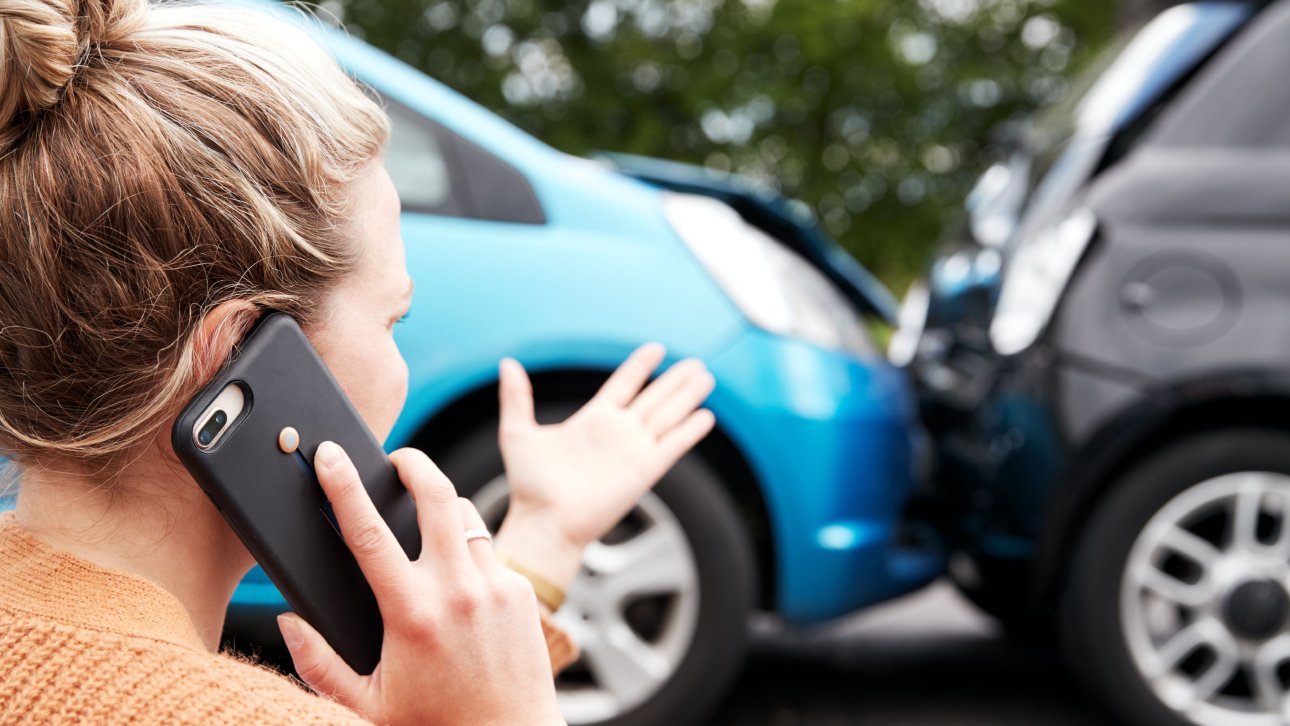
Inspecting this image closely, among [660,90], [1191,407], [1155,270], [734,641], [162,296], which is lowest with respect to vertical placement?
[660,90]

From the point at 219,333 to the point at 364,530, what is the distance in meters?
0.18

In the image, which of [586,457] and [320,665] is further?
[586,457]

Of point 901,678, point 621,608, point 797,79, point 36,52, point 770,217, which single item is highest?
→ point 36,52

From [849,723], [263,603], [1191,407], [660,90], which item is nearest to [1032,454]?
[1191,407]

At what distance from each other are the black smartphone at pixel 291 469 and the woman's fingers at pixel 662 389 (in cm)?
52

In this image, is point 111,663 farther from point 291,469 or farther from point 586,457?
point 586,457

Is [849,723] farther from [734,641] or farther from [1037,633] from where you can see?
[1037,633]

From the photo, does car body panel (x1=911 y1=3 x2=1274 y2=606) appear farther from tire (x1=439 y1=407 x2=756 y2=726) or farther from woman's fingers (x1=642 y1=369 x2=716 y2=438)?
woman's fingers (x1=642 y1=369 x2=716 y2=438)

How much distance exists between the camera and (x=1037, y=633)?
3.35 m

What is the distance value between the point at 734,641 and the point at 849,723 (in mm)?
503

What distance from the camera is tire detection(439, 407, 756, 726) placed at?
2.48 meters

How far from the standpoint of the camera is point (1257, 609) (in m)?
2.53

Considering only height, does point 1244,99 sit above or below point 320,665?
above

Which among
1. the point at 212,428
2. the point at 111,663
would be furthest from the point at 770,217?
the point at 111,663
